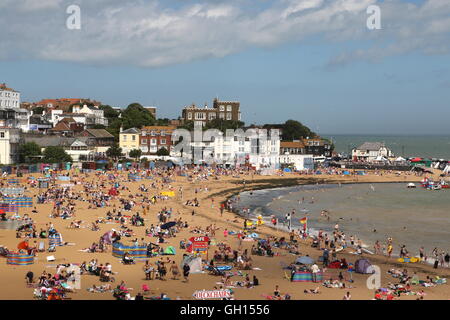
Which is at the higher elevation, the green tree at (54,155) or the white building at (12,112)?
the white building at (12,112)

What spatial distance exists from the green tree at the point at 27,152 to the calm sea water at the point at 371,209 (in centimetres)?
2545

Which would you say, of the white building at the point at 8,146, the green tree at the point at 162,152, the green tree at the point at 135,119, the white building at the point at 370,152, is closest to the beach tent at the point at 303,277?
the white building at the point at 8,146

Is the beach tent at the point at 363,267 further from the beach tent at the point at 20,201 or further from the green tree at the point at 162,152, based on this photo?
the green tree at the point at 162,152

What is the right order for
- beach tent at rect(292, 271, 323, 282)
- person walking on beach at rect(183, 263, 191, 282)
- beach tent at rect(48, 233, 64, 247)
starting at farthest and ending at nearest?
1. beach tent at rect(48, 233, 64, 247)
2. beach tent at rect(292, 271, 323, 282)
3. person walking on beach at rect(183, 263, 191, 282)

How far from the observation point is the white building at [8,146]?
59625 mm

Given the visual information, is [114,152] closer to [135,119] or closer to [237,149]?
[237,149]

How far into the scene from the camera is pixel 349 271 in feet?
74.1

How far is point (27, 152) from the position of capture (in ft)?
205

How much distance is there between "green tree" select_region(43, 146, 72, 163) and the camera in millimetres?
61406

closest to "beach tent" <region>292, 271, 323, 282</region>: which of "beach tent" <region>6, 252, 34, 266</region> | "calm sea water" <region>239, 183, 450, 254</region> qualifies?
"calm sea water" <region>239, 183, 450, 254</region>

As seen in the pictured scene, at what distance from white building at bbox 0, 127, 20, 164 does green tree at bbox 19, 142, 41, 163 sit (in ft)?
2.67

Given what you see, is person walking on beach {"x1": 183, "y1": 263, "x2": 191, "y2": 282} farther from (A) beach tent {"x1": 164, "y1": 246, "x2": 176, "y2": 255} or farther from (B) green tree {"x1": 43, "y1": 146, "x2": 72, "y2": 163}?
(B) green tree {"x1": 43, "y1": 146, "x2": 72, "y2": 163}
